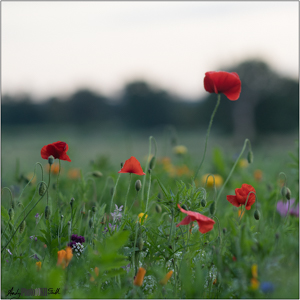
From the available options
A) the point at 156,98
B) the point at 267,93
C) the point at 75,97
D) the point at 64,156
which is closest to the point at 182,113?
the point at 156,98

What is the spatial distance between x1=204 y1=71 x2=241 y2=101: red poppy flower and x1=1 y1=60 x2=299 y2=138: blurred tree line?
9.19 meters

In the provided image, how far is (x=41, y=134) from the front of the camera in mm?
14383

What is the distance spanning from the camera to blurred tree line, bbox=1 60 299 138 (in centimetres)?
1083

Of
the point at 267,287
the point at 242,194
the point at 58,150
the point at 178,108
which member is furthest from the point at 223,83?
the point at 178,108

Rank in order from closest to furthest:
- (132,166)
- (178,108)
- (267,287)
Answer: (267,287) < (132,166) < (178,108)

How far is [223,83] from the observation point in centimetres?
160

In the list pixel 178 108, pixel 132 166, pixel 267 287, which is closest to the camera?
pixel 267 287

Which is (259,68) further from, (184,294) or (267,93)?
(184,294)

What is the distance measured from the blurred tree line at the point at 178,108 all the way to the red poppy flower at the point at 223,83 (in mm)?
9190

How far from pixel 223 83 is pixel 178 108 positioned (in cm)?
1400

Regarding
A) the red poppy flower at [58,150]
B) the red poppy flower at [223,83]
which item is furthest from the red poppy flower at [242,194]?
the red poppy flower at [58,150]

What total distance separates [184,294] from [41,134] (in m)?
13.9

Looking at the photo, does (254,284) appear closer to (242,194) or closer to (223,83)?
(242,194)

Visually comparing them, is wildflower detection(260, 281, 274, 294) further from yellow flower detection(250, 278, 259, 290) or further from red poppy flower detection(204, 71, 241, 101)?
red poppy flower detection(204, 71, 241, 101)
